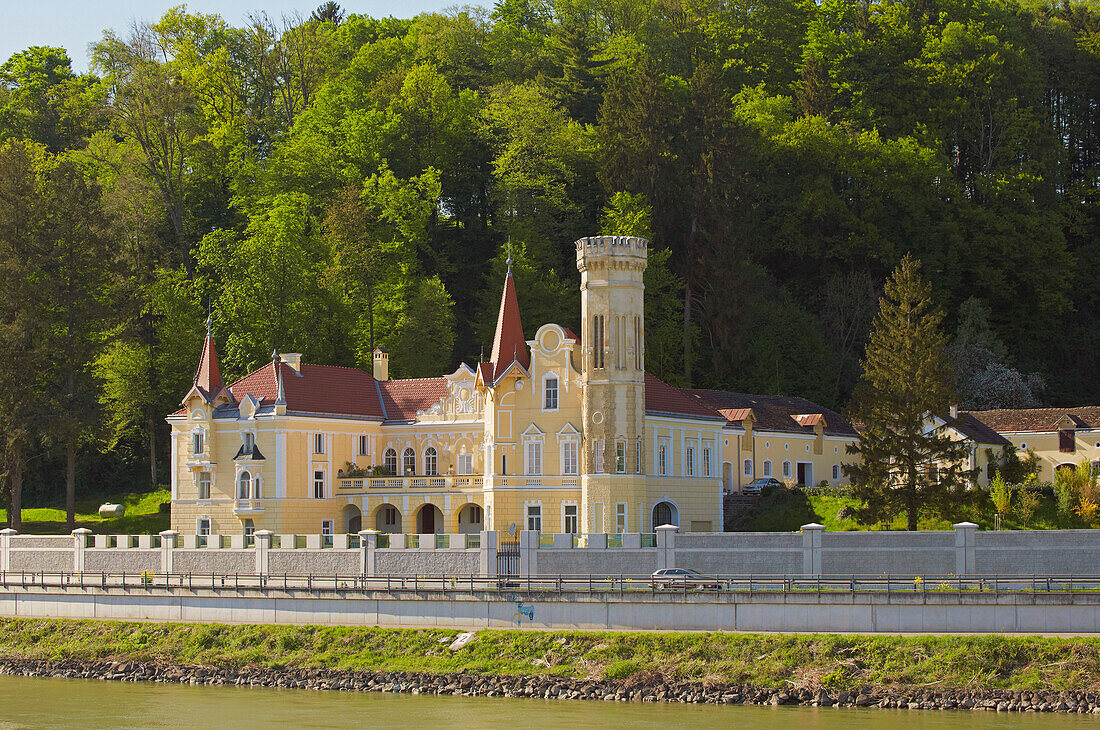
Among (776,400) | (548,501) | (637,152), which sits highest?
(637,152)

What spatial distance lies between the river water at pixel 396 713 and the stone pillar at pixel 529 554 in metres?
6.56

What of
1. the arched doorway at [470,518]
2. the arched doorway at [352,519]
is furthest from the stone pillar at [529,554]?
the arched doorway at [352,519]

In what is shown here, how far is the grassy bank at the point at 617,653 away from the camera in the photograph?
33625mm

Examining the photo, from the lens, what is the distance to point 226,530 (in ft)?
202

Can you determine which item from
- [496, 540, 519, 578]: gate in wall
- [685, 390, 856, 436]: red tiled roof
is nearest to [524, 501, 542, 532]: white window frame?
[685, 390, 856, 436]: red tiled roof

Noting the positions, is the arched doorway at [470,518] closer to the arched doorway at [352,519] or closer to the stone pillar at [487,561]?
the arched doorway at [352,519]

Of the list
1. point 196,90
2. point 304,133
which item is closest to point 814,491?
point 304,133

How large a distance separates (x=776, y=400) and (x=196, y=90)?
43065 mm

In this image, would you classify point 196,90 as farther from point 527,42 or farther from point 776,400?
point 776,400

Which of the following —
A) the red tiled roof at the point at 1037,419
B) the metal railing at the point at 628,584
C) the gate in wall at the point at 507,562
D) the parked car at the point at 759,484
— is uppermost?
the red tiled roof at the point at 1037,419

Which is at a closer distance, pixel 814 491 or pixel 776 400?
pixel 814 491

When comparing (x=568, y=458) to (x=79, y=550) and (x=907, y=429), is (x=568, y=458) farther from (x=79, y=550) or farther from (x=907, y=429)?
(x=79, y=550)

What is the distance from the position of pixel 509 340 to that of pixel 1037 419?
25.9 meters

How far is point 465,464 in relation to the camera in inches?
2511
